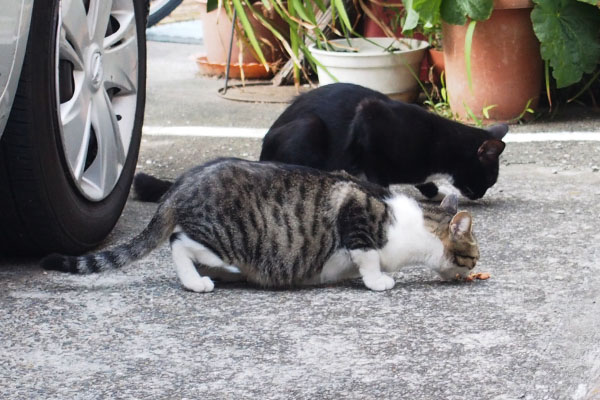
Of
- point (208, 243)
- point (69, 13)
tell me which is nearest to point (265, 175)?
point (208, 243)

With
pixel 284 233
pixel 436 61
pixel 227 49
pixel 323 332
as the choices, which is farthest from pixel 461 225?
pixel 227 49

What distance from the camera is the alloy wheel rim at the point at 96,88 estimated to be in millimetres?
3420

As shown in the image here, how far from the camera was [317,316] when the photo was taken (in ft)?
9.96

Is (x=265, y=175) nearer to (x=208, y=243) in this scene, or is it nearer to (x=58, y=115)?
(x=208, y=243)

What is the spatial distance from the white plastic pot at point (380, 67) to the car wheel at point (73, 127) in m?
2.49

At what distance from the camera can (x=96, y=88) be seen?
12.0ft

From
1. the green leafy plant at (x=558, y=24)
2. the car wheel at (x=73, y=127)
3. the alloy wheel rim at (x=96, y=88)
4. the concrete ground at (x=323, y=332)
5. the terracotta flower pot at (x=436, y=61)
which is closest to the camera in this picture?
the concrete ground at (x=323, y=332)

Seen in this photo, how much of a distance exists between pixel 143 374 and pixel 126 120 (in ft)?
5.89

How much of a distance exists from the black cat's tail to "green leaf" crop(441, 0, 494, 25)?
7.57ft

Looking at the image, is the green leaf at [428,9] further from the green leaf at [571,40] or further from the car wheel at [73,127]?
the car wheel at [73,127]

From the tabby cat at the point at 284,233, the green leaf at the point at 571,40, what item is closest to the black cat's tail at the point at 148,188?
the tabby cat at the point at 284,233

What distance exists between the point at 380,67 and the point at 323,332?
3.89 metres

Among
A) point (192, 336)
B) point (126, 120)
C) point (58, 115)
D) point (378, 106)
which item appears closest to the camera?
point (192, 336)

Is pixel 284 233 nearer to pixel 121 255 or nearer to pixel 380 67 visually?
pixel 121 255
